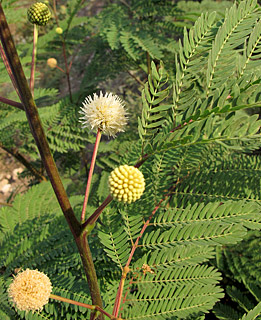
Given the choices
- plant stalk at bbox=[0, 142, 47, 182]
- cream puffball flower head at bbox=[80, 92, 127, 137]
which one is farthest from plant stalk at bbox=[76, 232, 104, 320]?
plant stalk at bbox=[0, 142, 47, 182]

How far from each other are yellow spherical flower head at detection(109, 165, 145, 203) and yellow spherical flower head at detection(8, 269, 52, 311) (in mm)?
384

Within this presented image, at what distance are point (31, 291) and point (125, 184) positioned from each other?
0.47m

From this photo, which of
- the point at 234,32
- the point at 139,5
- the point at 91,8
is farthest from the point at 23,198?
the point at 91,8

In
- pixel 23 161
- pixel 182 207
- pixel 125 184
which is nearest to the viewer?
pixel 125 184

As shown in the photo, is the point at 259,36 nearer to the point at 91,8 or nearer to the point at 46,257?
the point at 46,257

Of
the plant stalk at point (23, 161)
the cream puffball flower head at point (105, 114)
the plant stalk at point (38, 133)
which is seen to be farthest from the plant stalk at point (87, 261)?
the plant stalk at point (23, 161)

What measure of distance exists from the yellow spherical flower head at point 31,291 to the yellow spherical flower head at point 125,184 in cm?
38

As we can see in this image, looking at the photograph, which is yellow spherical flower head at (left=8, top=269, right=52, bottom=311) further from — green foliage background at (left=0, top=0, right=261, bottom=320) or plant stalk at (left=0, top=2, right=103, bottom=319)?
green foliage background at (left=0, top=0, right=261, bottom=320)

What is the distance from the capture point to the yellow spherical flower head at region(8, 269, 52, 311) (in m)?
0.91

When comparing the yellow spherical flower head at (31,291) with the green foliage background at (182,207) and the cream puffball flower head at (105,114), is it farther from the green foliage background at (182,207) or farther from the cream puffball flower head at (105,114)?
the cream puffball flower head at (105,114)

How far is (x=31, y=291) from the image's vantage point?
92 centimetres

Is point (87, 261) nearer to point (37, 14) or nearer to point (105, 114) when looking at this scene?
point (105, 114)

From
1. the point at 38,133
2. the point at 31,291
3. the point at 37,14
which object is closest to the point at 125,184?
the point at 38,133

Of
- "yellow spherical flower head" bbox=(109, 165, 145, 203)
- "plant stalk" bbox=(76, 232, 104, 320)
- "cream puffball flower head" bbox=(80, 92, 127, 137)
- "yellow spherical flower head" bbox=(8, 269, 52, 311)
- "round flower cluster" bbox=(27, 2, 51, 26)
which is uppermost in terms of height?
"round flower cluster" bbox=(27, 2, 51, 26)
